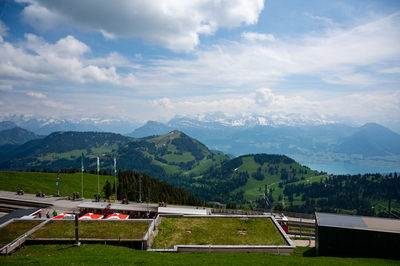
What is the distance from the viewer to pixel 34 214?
1706 inches

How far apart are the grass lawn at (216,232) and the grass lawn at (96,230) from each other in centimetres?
280

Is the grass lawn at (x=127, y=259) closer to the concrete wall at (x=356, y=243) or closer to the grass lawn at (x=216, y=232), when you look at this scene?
the concrete wall at (x=356, y=243)

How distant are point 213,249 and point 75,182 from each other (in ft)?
228

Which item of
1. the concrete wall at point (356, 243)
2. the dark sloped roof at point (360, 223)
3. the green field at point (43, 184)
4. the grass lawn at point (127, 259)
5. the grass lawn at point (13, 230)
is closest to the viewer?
the grass lawn at point (127, 259)

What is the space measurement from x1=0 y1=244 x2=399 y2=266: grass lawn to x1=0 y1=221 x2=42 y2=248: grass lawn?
9.15 ft

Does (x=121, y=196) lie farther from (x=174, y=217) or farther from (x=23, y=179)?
(x=174, y=217)

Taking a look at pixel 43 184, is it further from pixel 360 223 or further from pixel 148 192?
pixel 360 223

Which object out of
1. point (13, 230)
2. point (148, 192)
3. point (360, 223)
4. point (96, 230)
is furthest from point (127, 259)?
point (148, 192)

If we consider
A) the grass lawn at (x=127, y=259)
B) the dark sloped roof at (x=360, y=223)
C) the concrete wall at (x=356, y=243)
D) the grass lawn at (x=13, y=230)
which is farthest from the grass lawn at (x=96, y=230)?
the dark sloped roof at (x=360, y=223)

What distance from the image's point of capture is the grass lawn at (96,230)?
27891 mm

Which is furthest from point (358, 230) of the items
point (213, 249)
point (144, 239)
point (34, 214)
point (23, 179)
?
point (23, 179)

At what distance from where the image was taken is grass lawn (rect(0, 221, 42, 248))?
86.9 feet

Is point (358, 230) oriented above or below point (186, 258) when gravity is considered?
above

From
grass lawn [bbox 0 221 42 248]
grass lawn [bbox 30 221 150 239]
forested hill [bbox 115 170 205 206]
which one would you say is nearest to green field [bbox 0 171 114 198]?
forested hill [bbox 115 170 205 206]
